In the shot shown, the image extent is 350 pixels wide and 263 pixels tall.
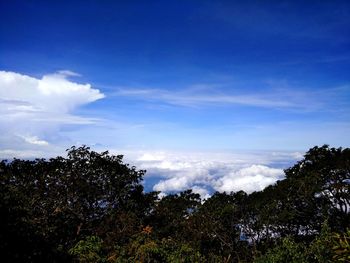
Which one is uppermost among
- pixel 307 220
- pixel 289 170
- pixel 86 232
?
pixel 289 170

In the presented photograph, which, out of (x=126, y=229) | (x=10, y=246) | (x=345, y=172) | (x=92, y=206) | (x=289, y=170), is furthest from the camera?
(x=289, y=170)

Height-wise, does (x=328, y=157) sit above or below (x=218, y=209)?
above

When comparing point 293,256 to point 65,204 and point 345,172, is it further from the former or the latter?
point 65,204

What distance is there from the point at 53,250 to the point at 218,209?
23.1 meters

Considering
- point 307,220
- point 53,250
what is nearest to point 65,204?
point 53,250

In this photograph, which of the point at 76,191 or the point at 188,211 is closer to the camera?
the point at 76,191

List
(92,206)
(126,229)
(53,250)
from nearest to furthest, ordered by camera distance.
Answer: (53,250), (126,229), (92,206)

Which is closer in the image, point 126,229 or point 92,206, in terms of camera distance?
point 126,229

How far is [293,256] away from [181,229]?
775 inches

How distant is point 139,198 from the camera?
41.4 meters

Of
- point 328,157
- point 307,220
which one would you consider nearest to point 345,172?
point 328,157

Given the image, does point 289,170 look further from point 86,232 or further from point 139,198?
point 86,232

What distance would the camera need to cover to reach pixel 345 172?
112 ft

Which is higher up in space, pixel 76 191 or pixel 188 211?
pixel 76 191
